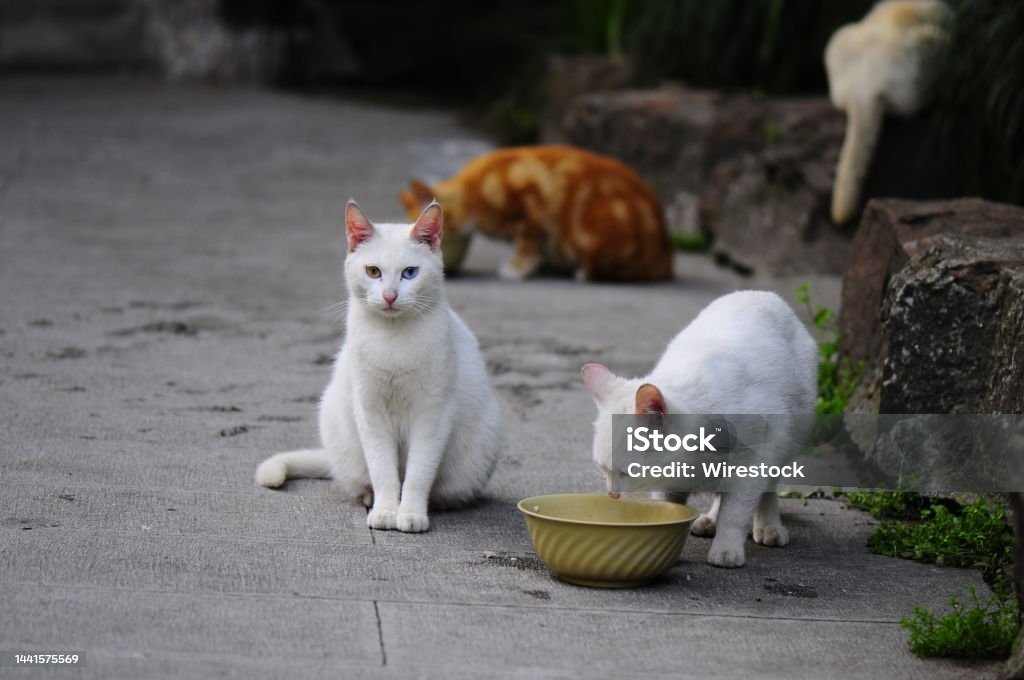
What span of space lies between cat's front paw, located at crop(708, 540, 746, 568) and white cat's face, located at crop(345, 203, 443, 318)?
1.11 meters

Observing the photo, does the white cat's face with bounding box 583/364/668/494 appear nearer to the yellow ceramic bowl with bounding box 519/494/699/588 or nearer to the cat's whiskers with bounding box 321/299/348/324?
the yellow ceramic bowl with bounding box 519/494/699/588

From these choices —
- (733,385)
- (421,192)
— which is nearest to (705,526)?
(733,385)

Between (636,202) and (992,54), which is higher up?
(992,54)

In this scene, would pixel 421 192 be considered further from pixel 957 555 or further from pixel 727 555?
pixel 957 555

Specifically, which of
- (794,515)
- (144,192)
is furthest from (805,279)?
(144,192)

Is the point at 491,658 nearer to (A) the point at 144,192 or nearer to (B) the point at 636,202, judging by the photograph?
(B) the point at 636,202

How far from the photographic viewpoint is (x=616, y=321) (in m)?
6.90

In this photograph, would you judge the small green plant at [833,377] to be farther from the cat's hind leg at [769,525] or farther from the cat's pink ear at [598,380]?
the cat's pink ear at [598,380]

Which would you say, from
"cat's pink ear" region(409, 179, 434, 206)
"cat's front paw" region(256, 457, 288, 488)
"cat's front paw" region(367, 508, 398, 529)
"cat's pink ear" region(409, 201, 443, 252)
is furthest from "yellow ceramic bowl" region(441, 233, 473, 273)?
"cat's front paw" region(367, 508, 398, 529)

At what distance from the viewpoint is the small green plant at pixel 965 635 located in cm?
303

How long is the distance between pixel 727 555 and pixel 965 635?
74cm

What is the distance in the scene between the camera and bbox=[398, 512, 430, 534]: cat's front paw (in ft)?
12.3

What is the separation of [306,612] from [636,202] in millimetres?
5220

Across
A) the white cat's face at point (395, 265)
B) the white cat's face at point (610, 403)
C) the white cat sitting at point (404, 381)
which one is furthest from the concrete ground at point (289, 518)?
the white cat's face at point (395, 265)
